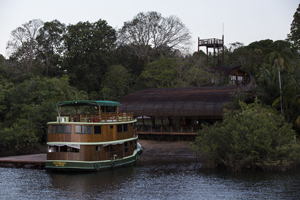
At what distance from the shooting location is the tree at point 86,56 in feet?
210

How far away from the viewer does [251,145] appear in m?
29.4

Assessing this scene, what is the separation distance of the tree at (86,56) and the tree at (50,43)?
5.00 feet

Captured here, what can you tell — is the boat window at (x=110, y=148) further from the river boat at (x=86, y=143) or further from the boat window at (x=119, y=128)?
the boat window at (x=119, y=128)

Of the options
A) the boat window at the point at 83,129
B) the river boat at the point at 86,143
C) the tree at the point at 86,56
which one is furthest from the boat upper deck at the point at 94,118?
the tree at the point at 86,56

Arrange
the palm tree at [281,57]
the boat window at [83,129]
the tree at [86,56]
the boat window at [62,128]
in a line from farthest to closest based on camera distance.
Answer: the tree at [86,56], the palm tree at [281,57], the boat window at [83,129], the boat window at [62,128]

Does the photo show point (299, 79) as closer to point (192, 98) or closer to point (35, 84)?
point (192, 98)

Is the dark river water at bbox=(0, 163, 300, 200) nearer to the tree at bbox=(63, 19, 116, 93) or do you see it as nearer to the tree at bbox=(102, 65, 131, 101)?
the tree at bbox=(102, 65, 131, 101)

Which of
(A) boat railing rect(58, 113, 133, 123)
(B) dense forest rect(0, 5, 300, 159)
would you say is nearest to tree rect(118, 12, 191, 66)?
(B) dense forest rect(0, 5, 300, 159)

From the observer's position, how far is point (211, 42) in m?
68.2

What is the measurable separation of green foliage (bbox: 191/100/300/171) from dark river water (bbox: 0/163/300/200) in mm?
1020

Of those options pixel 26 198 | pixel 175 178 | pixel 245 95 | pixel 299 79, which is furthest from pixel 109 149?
pixel 299 79

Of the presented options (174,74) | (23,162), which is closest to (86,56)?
(174,74)

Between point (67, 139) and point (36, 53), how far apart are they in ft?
128

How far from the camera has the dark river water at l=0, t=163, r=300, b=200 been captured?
2380 centimetres
